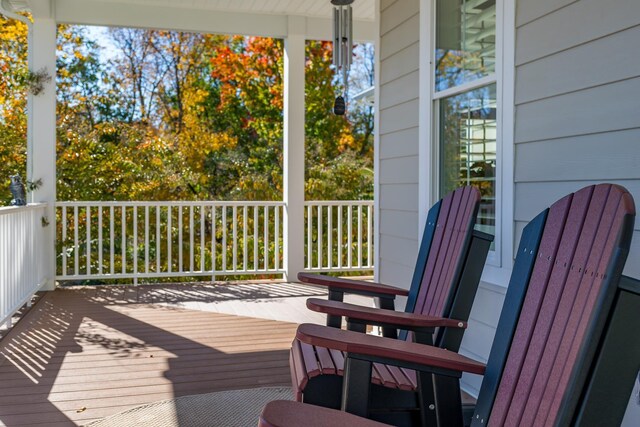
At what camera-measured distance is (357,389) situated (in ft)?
5.38

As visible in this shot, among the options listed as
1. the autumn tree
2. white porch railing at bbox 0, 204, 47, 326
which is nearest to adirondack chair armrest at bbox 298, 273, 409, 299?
white porch railing at bbox 0, 204, 47, 326

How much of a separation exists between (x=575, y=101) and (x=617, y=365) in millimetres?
1329

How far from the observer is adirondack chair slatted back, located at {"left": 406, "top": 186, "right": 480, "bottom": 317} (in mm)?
2348

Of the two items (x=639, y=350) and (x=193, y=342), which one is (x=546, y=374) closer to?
(x=639, y=350)

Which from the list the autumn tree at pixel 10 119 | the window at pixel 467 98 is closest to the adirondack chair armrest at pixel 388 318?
the window at pixel 467 98

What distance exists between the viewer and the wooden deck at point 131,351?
3.18m

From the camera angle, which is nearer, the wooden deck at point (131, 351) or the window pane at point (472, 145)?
the window pane at point (472, 145)

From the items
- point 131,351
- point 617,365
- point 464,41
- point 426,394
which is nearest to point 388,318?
point 426,394

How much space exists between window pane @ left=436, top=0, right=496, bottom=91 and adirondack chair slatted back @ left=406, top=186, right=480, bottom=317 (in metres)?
0.70

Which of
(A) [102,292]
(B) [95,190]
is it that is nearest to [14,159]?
(B) [95,190]

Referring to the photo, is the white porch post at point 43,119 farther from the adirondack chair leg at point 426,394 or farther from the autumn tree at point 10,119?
the adirondack chair leg at point 426,394

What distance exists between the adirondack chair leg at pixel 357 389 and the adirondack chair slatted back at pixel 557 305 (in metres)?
0.30

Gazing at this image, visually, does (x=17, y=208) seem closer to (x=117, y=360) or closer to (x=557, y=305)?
(x=117, y=360)

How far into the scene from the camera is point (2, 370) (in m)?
3.65
